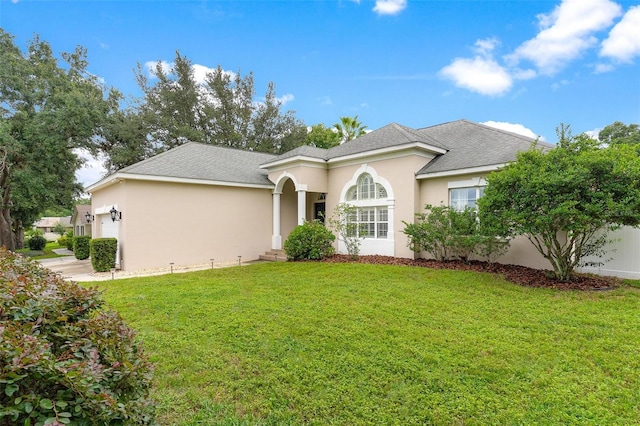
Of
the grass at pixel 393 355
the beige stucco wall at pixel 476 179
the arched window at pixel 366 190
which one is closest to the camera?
the grass at pixel 393 355

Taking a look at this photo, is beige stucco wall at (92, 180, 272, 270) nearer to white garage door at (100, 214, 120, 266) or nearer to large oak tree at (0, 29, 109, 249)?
white garage door at (100, 214, 120, 266)

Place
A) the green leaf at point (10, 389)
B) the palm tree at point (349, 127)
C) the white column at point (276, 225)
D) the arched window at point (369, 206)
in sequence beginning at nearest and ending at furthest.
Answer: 1. the green leaf at point (10, 389)
2. the arched window at point (369, 206)
3. the white column at point (276, 225)
4. the palm tree at point (349, 127)

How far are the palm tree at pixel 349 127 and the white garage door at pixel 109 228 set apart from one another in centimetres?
1997

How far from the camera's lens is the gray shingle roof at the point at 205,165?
12.9m

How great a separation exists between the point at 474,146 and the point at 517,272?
5.18 meters

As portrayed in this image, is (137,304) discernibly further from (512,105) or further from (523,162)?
(512,105)

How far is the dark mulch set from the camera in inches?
304

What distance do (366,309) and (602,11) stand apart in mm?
12536

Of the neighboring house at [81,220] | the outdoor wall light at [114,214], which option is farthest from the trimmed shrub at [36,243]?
the outdoor wall light at [114,214]

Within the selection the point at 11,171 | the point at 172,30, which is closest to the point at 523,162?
the point at 172,30

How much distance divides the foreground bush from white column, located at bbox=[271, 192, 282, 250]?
41.8 ft

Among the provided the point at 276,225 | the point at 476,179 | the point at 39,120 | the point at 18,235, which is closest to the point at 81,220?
the point at 18,235

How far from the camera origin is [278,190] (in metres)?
15.5

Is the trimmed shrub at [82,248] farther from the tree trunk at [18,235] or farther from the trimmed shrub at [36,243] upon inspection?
the tree trunk at [18,235]
